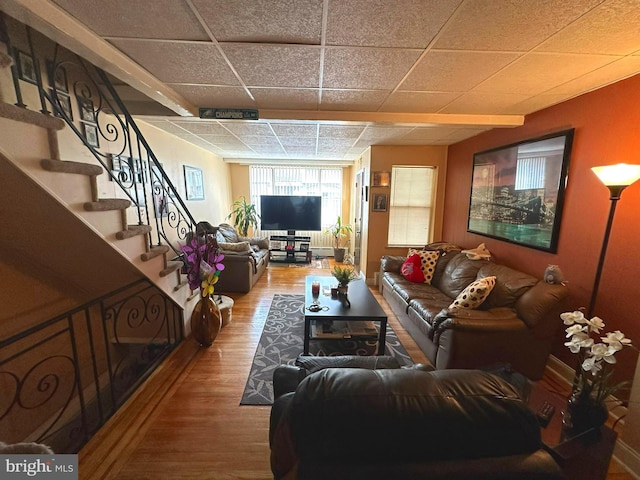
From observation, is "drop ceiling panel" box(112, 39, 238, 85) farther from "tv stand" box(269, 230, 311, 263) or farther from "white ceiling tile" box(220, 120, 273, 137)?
"tv stand" box(269, 230, 311, 263)

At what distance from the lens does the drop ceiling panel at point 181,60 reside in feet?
5.21

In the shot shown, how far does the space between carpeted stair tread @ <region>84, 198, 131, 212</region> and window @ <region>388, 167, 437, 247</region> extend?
367cm

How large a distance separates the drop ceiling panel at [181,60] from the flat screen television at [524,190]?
9.34 ft

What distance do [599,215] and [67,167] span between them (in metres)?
3.65

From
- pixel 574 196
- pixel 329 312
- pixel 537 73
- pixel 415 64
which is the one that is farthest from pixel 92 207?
pixel 574 196

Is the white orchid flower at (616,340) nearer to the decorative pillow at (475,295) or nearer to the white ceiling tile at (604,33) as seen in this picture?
the decorative pillow at (475,295)

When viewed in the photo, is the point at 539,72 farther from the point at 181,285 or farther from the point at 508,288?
the point at 181,285

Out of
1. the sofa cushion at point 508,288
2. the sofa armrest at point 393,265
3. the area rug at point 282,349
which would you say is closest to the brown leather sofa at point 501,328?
the sofa cushion at point 508,288

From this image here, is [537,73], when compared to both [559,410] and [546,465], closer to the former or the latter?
[559,410]

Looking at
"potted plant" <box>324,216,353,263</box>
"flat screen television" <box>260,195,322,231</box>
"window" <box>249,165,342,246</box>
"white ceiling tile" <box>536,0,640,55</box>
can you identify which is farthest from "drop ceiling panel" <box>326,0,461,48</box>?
"window" <box>249,165,342,246</box>

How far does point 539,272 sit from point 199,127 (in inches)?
165

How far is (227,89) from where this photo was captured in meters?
2.21

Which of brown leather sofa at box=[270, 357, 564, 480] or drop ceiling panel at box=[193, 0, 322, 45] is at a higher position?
drop ceiling panel at box=[193, 0, 322, 45]

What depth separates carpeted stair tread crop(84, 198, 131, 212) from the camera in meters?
1.59
